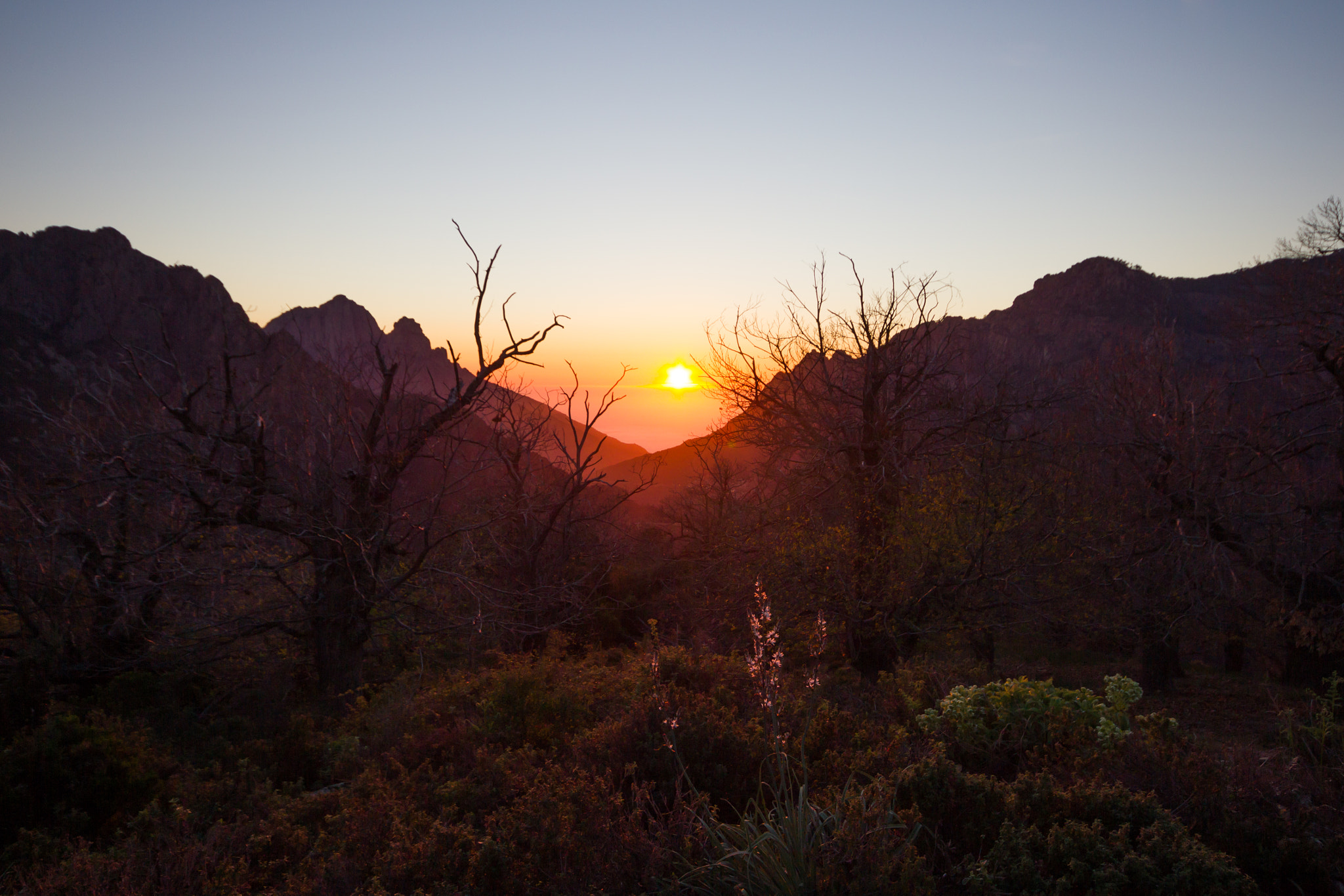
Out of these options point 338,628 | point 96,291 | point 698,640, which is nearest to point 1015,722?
point 698,640

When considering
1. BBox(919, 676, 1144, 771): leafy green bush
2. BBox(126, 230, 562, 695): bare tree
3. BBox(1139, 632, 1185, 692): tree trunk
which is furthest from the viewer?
BBox(1139, 632, 1185, 692): tree trunk

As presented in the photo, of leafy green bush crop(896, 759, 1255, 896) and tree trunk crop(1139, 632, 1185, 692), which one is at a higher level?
leafy green bush crop(896, 759, 1255, 896)

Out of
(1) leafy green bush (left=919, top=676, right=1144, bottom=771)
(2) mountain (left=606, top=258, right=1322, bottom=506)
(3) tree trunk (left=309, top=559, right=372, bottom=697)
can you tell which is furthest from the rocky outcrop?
(1) leafy green bush (left=919, top=676, right=1144, bottom=771)

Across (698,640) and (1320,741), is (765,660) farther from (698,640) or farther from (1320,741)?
(698,640)

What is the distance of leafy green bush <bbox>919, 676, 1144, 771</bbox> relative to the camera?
16.6 ft

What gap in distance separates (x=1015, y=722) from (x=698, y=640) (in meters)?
6.47

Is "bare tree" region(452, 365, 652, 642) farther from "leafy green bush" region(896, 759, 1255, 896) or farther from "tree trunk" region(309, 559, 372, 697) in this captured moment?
"leafy green bush" region(896, 759, 1255, 896)

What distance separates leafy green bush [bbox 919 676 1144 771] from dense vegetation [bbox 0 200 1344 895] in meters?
0.03

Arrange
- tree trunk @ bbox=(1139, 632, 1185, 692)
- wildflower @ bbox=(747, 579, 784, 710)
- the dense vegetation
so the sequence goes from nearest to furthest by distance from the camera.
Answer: wildflower @ bbox=(747, 579, 784, 710)
the dense vegetation
tree trunk @ bbox=(1139, 632, 1185, 692)

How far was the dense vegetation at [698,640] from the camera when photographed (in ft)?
11.9

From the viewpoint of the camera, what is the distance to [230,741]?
7.63m

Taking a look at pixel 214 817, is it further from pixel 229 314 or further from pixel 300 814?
pixel 229 314

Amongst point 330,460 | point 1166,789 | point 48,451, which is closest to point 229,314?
point 48,451

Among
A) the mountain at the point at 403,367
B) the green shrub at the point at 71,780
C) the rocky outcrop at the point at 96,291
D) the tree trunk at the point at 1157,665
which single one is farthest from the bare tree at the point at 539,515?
the rocky outcrop at the point at 96,291
